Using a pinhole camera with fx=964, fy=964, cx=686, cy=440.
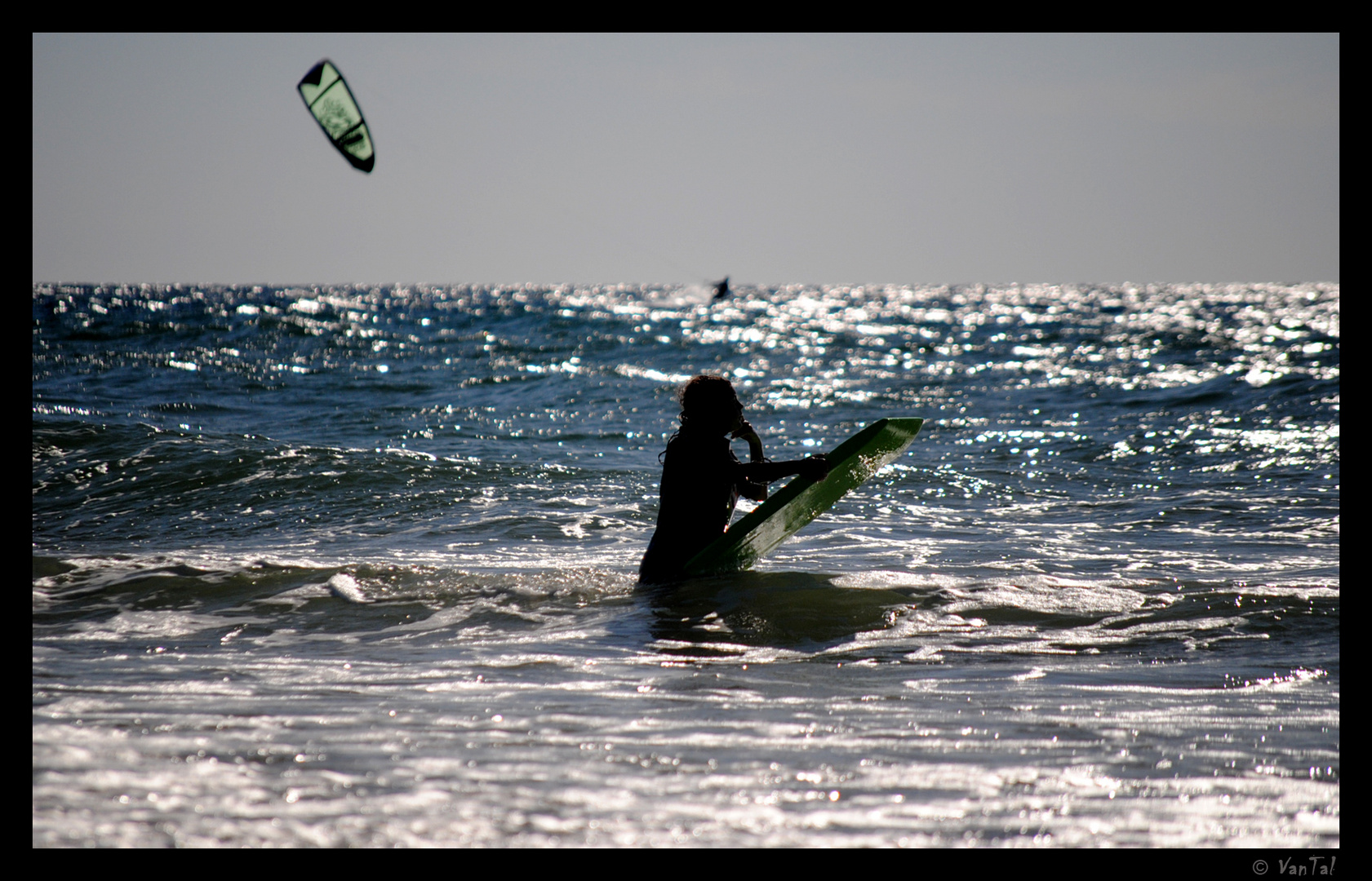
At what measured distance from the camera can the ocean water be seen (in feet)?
7.42

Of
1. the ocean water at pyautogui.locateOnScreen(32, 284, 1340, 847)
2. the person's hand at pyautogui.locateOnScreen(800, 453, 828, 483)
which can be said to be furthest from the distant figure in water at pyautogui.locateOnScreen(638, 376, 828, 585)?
the ocean water at pyautogui.locateOnScreen(32, 284, 1340, 847)

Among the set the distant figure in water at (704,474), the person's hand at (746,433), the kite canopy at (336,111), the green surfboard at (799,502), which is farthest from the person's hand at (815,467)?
the kite canopy at (336,111)

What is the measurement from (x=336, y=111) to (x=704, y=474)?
18.1ft

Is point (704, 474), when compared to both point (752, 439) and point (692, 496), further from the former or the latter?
point (752, 439)

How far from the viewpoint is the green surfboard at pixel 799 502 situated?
4.80m

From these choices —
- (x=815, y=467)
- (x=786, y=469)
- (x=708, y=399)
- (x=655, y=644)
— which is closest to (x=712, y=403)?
(x=708, y=399)

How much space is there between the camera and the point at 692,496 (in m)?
4.67

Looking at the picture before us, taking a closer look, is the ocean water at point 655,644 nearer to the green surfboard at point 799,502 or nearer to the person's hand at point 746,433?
the green surfboard at point 799,502

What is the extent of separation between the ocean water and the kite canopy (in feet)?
9.56

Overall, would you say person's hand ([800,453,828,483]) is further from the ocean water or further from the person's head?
the ocean water

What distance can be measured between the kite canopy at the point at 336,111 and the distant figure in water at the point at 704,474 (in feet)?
15.7

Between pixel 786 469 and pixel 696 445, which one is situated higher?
pixel 696 445

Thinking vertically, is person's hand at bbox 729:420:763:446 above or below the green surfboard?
above
